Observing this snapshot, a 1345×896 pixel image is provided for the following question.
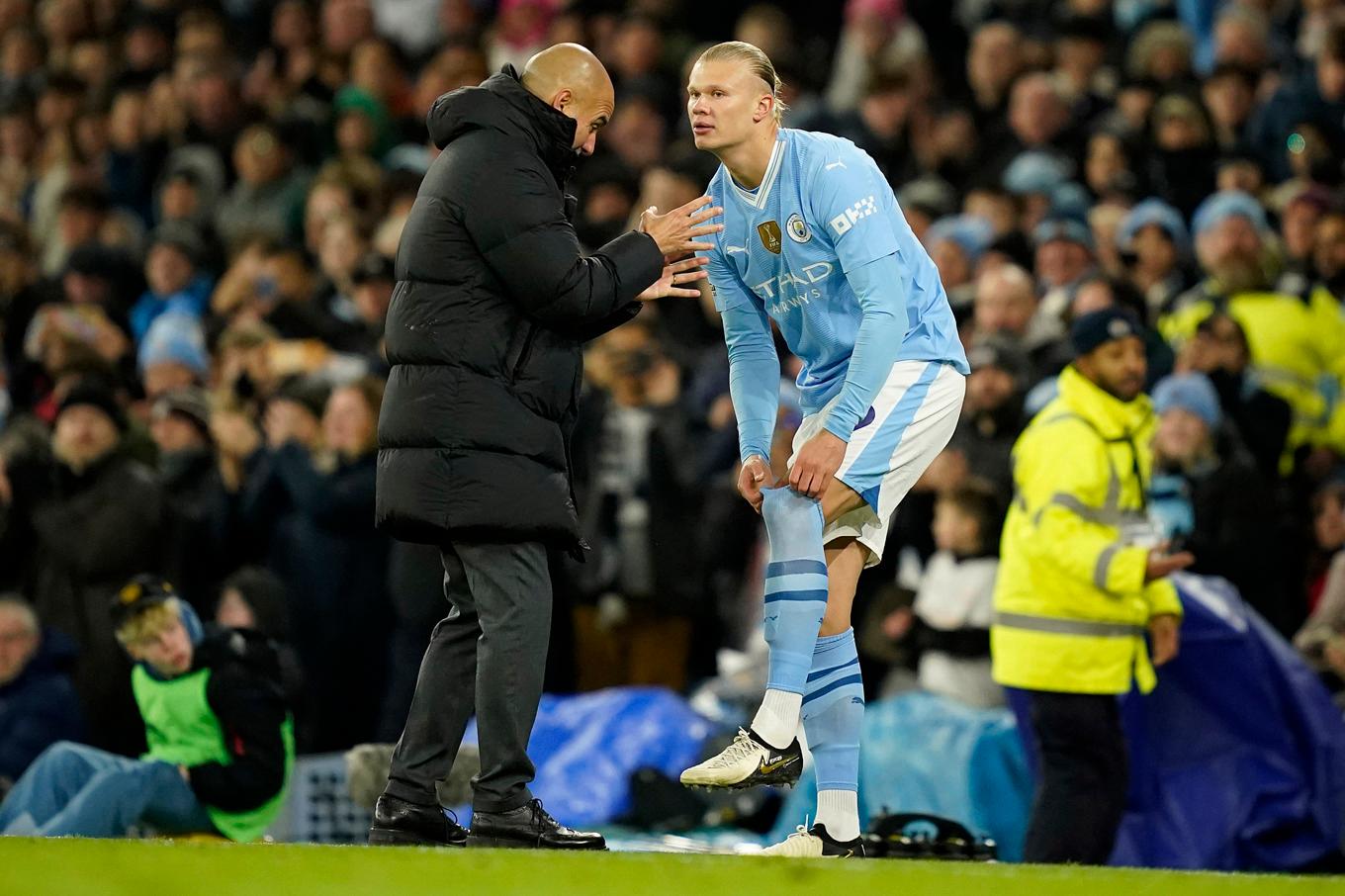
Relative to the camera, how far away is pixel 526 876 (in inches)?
180

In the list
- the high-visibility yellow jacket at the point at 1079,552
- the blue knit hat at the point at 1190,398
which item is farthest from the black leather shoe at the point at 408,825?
the blue knit hat at the point at 1190,398

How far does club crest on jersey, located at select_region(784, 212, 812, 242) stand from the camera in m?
6.07

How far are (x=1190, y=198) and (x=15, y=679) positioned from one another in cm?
639

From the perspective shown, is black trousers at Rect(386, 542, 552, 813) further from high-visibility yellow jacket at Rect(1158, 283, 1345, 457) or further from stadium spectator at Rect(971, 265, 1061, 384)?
high-visibility yellow jacket at Rect(1158, 283, 1345, 457)

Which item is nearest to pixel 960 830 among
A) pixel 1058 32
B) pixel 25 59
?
pixel 1058 32

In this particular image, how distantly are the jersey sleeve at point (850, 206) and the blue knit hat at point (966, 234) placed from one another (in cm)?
510

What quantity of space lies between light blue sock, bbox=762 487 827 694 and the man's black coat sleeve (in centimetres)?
76

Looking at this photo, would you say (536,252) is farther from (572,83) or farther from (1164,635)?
(1164,635)

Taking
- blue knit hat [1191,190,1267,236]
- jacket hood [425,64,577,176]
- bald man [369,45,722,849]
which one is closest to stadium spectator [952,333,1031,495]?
blue knit hat [1191,190,1267,236]

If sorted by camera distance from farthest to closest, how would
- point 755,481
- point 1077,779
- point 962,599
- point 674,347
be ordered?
1. point 674,347
2. point 962,599
3. point 1077,779
4. point 755,481

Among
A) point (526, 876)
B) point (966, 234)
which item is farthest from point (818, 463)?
point (966, 234)

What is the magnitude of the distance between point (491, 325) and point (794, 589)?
1.09 metres

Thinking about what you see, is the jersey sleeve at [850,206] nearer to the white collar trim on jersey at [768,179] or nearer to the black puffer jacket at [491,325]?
the white collar trim on jersey at [768,179]

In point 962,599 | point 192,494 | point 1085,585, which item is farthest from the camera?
point 192,494
